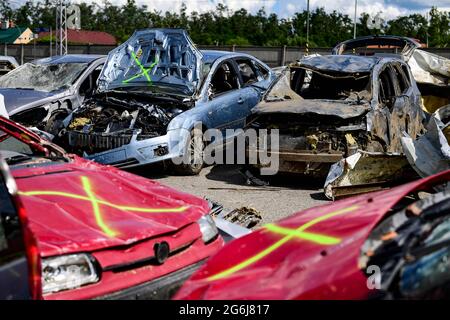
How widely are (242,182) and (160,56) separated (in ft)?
7.96

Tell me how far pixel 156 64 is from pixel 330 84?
104 inches

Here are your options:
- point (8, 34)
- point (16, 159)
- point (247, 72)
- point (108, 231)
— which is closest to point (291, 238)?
point (108, 231)

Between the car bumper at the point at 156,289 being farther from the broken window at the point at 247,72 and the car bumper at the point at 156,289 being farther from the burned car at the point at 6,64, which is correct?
the burned car at the point at 6,64

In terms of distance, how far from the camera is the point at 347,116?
788cm

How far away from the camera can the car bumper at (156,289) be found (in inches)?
137

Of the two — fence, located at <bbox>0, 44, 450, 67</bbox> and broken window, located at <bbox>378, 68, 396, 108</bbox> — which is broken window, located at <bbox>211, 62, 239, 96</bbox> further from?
fence, located at <bbox>0, 44, 450, 67</bbox>

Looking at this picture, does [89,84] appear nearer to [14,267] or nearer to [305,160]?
[305,160]

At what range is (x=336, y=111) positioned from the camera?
798cm

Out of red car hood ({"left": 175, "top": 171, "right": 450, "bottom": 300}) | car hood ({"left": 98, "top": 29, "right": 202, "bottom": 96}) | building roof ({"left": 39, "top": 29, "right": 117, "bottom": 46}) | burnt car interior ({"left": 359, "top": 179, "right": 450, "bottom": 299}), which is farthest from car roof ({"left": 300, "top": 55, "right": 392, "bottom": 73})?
building roof ({"left": 39, "top": 29, "right": 117, "bottom": 46})

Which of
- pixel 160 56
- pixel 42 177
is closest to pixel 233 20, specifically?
pixel 160 56

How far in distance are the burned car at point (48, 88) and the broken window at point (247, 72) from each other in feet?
8.84

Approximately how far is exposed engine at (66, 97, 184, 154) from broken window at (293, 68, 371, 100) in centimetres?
186

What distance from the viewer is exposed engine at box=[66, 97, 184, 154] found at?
8.72 meters

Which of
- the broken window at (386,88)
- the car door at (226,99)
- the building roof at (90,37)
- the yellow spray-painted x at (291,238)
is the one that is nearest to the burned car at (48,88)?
the car door at (226,99)
